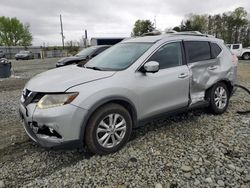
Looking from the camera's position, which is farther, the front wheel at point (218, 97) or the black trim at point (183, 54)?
the front wheel at point (218, 97)

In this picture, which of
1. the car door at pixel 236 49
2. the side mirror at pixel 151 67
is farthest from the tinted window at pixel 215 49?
the car door at pixel 236 49

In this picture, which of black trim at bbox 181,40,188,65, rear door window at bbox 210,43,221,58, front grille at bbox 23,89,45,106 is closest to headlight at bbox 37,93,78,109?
front grille at bbox 23,89,45,106

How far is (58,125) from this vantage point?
277cm

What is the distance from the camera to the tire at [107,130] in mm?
3007

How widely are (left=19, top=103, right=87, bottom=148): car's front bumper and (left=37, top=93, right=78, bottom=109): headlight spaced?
0.05 meters

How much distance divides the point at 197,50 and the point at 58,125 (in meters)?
2.86

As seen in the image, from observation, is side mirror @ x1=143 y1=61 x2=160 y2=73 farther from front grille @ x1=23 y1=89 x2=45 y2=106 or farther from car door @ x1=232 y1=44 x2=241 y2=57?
car door @ x1=232 y1=44 x2=241 y2=57

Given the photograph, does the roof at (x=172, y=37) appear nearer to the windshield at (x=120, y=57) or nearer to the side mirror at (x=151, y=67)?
the windshield at (x=120, y=57)

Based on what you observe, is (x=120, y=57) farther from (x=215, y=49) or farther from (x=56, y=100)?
(x=215, y=49)

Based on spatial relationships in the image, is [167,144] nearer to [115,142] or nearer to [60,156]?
[115,142]

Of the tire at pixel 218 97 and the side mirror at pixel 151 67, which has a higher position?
the side mirror at pixel 151 67

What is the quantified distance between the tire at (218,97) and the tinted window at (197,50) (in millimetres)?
635

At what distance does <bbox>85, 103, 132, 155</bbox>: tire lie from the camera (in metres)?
3.01

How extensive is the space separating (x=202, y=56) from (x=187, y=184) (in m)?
→ 2.53
